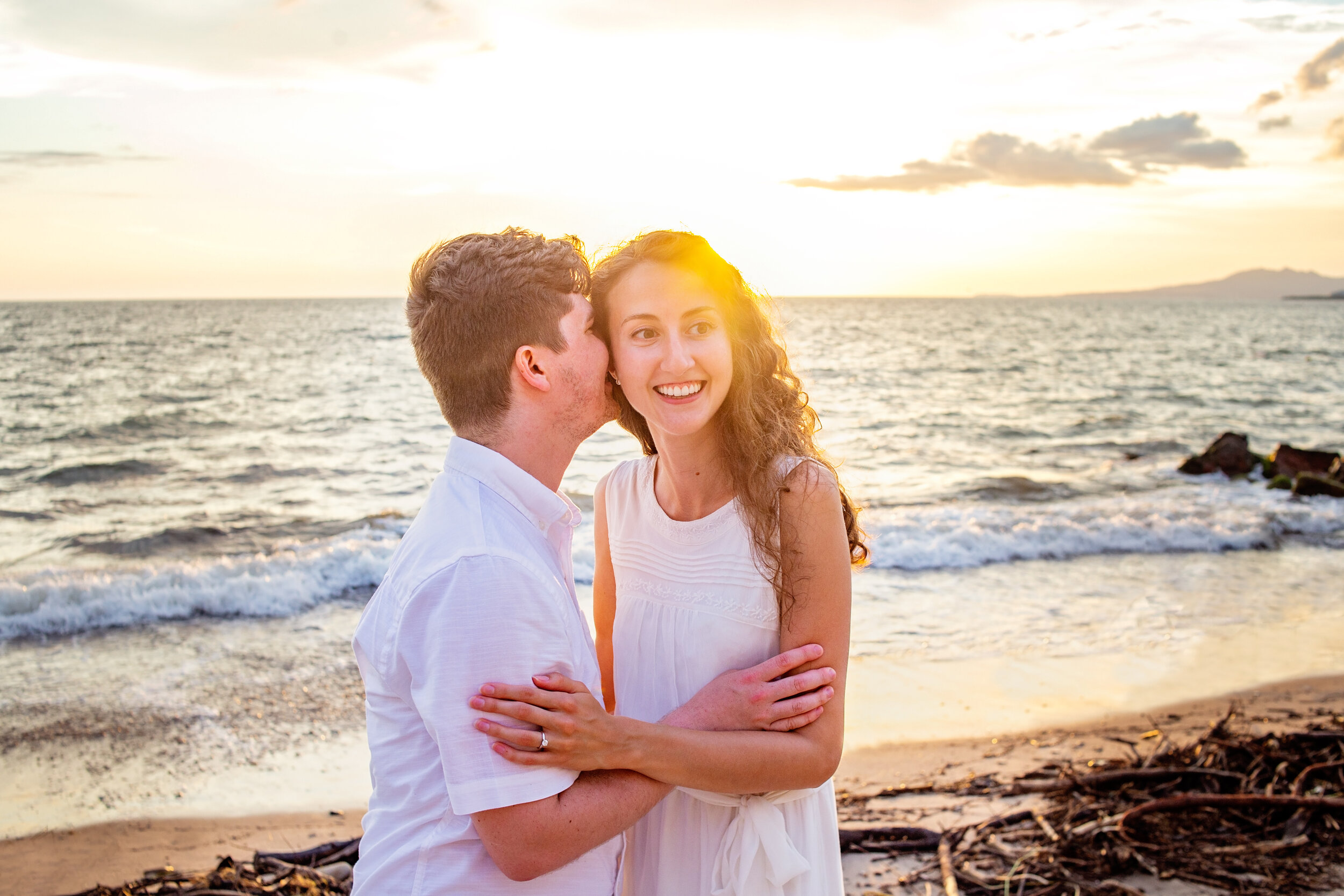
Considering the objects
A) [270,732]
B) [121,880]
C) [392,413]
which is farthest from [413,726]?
[392,413]

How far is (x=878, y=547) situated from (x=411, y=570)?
35.6 feet

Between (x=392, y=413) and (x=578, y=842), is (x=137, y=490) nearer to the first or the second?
(x=392, y=413)

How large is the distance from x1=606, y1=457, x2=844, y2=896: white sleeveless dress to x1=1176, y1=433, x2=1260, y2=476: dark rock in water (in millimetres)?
19473

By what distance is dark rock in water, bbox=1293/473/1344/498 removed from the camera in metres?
15.8

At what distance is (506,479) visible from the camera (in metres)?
2.05

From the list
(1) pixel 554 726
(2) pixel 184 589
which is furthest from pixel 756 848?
(2) pixel 184 589

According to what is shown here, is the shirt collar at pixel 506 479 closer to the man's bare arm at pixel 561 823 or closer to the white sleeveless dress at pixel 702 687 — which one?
the man's bare arm at pixel 561 823

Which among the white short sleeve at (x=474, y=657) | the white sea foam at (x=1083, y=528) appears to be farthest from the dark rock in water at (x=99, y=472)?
the white short sleeve at (x=474, y=657)

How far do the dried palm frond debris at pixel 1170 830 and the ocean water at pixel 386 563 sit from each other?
1.74 meters

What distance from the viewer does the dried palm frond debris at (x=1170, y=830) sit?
159 inches

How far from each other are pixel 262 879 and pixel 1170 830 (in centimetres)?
430

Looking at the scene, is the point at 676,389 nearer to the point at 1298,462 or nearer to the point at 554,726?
the point at 554,726

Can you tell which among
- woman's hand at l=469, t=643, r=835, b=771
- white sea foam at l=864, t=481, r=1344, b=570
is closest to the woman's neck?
woman's hand at l=469, t=643, r=835, b=771

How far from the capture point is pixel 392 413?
964 inches
